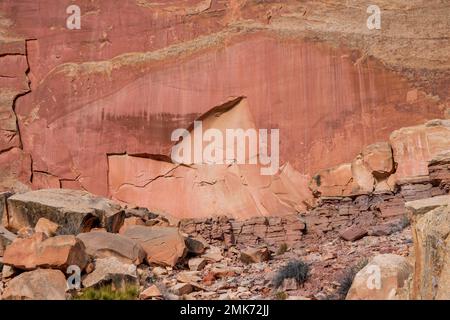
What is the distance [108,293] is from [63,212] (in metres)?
5.00

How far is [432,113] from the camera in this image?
21.8 meters

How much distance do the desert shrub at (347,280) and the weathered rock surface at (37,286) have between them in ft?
16.4

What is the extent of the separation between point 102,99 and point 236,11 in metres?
5.21

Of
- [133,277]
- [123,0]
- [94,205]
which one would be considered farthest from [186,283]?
[123,0]

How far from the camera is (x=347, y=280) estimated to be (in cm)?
1345

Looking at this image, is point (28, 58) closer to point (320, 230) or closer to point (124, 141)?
point (124, 141)

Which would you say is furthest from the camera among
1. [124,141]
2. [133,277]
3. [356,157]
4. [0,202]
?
[124,141]

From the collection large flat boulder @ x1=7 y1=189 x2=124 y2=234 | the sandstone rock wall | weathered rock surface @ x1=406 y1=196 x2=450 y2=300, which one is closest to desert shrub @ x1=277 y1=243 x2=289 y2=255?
the sandstone rock wall

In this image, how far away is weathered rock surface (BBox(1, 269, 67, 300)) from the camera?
525 inches

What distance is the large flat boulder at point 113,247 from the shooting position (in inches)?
626

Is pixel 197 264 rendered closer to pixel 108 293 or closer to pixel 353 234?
pixel 108 293

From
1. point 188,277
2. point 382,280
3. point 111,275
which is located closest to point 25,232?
point 111,275

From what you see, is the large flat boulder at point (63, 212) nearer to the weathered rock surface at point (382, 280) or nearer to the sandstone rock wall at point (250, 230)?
the sandstone rock wall at point (250, 230)

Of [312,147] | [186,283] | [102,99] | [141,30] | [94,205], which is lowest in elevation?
[186,283]
